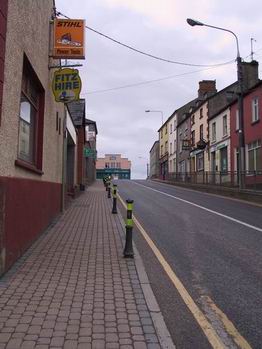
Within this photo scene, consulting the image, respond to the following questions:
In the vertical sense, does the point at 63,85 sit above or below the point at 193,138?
below

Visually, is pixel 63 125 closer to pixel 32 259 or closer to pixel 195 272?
pixel 32 259

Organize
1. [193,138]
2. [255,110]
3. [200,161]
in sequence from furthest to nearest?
[193,138], [200,161], [255,110]

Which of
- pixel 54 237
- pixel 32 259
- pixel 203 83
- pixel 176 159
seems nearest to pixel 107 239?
pixel 54 237

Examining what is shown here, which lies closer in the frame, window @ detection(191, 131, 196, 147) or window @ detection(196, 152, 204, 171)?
window @ detection(196, 152, 204, 171)

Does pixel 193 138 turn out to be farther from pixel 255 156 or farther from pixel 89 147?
pixel 255 156

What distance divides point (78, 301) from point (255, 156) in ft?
83.2

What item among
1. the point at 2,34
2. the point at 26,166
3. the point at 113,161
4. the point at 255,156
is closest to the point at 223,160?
the point at 255,156

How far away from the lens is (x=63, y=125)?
16.9m

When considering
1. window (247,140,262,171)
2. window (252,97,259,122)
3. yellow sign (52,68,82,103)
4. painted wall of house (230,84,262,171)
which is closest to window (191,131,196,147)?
painted wall of house (230,84,262,171)

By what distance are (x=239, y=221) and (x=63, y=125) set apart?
6.92 metres

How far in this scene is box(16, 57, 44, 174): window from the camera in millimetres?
10055

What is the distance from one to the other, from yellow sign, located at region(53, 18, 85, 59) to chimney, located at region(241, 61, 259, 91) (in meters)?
28.4

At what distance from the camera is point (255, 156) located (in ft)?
98.2

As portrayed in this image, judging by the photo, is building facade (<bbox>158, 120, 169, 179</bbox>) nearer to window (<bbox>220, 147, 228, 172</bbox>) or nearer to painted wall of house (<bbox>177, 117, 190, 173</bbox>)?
painted wall of house (<bbox>177, 117, 190, 173</bbox>)
